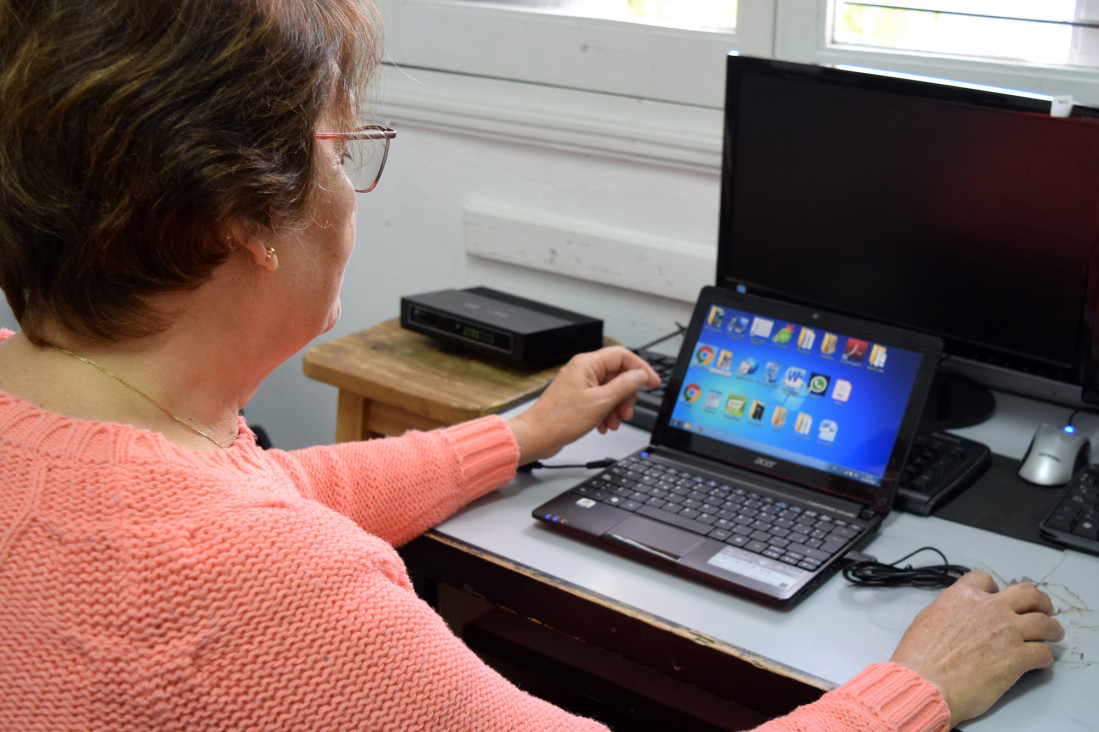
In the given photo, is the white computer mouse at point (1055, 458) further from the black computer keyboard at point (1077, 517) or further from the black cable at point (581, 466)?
the black cable at point (581, 466)

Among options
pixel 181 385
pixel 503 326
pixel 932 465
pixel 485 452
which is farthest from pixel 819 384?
pixel 181 385

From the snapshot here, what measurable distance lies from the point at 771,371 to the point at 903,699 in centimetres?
48

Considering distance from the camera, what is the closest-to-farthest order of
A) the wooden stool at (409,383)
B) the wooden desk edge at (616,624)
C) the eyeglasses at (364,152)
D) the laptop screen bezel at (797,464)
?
the eyeglasses at (364,152) < the wooden desk edge at (616,624) < the laptop screen bezel at (797,464) < the wooden stool at (409,383)

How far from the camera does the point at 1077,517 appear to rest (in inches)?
46.4

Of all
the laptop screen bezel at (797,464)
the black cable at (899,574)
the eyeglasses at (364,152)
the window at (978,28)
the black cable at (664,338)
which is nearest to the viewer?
the eyeglasses at (364,152)

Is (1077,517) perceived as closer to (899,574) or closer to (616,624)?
(899,574)

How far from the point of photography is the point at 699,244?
1.76m

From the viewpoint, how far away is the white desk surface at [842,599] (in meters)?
0.94

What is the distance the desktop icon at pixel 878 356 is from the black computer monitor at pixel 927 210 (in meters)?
0.18

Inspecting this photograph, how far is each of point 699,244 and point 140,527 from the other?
1216mm

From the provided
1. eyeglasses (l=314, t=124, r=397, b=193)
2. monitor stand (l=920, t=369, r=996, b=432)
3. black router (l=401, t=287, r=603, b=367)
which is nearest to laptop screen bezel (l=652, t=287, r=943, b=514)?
monitor stand (l=920, t=369, r=996, b=432)

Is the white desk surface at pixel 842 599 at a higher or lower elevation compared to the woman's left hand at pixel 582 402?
lower

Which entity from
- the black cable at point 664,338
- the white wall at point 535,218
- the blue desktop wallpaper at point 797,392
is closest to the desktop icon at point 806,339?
the blue desktop wallpaper at point 797,392

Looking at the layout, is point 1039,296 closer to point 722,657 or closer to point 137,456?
point 722,657
